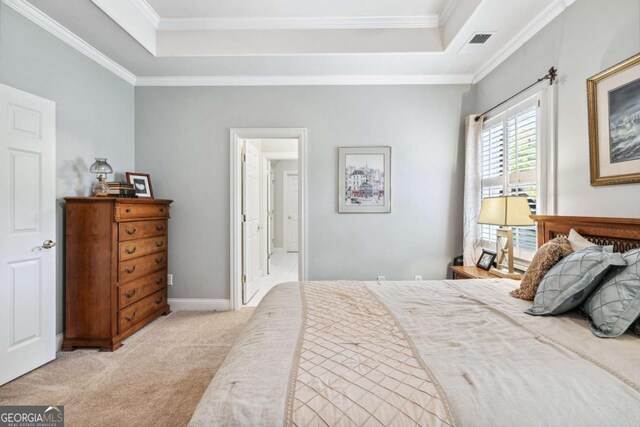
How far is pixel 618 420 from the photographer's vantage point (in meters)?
0.74

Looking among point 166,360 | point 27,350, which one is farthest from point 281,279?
point 27,350

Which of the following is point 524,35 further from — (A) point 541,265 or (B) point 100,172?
(B) point 100,172

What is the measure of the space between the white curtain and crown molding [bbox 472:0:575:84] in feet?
1.57

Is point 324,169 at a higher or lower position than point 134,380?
higher

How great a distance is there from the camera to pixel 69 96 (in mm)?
2527

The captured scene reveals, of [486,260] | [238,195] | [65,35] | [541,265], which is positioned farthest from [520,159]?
[65,35]

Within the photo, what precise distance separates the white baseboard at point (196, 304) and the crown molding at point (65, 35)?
2566mm

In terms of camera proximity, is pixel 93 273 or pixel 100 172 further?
pixel 100 172

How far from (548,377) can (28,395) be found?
284 cm

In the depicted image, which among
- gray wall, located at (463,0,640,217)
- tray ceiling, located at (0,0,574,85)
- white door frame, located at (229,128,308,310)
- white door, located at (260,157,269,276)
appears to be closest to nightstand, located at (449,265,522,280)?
gray wall, located at (463,0,640,217)

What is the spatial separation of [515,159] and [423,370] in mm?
2415

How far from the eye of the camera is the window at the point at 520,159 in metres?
2.28

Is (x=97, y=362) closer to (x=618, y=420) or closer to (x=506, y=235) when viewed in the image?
(x=618, y=420)

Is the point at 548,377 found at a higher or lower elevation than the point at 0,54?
lower
